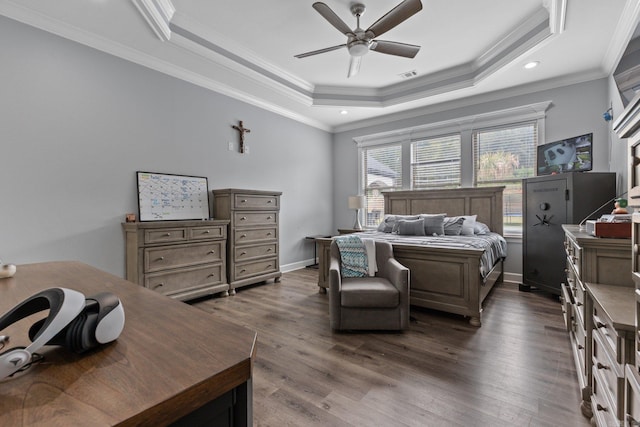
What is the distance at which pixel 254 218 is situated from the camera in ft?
14.4

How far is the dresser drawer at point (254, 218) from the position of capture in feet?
13.6

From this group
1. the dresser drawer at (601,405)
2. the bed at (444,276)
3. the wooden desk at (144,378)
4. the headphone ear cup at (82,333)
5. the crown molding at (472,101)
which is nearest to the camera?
the wooden desk at (144,378)

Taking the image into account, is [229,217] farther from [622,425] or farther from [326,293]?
[622,425]

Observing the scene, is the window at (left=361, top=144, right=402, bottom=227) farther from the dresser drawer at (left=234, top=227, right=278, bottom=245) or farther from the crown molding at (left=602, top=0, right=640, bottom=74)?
the crown molding at (left=602, top=0, right=640, bottom=74)

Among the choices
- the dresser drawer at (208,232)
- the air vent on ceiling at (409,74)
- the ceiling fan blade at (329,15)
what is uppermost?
the air vent on ceiling at (409,74)

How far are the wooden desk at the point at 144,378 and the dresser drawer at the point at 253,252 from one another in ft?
11.2

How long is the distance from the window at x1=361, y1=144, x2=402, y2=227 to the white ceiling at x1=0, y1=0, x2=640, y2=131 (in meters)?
1.22

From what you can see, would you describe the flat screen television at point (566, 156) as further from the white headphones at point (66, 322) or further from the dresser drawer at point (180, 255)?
the white headphones at point (66, 322)

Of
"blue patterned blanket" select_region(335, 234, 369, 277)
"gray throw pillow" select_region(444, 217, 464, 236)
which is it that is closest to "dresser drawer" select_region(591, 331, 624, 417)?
"blue patterned blanket" select_region(335, 234, 369, 277)

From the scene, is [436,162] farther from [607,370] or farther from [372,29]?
[607,370]

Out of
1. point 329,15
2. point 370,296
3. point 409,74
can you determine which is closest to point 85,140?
point 329,15

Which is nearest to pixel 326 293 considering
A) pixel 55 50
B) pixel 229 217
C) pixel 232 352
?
pixel 229 217

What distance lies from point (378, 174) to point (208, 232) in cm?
361

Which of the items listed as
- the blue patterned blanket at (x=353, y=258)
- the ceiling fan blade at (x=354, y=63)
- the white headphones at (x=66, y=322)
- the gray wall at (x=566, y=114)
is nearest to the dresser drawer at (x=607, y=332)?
the white headphones at (x=66, y=322)
